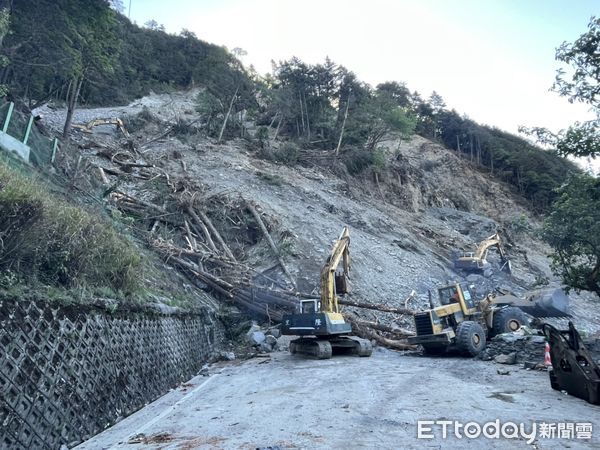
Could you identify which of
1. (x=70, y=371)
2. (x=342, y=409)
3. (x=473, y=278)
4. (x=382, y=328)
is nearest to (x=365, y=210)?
(x=473, y=278)

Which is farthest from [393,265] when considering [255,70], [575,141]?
[255,70]

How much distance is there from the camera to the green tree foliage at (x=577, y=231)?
10750 millimetres

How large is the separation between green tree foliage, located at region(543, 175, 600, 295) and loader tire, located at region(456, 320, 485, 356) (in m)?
2.62

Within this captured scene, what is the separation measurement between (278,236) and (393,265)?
577cm

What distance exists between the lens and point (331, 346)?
1104cm

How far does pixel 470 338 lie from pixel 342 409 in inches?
250

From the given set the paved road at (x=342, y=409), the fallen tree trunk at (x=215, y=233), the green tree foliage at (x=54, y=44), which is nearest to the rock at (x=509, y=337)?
the paved road at (x=342, y=409)

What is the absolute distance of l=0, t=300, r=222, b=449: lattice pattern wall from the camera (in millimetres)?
4121

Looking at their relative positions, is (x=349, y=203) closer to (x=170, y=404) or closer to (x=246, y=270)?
(x=246, y=270)

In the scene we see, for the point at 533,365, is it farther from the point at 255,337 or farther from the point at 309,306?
the point at 255,337

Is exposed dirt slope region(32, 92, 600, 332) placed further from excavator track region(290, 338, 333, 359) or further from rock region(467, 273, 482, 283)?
excavator track region(290, 338, 333, 359)

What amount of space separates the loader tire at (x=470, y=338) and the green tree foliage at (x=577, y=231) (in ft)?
8.58

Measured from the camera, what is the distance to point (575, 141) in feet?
33.3

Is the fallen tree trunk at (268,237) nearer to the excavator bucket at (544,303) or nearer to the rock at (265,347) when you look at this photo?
the rock at (265,347)
